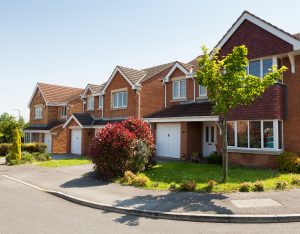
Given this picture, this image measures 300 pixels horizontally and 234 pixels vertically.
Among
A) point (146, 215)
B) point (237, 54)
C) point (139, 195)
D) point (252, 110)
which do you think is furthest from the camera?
point (252, 110)

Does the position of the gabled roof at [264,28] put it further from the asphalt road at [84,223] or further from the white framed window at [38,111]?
the white framed window at [38,111]

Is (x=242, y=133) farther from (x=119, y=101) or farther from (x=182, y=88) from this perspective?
(x=119, y=101)

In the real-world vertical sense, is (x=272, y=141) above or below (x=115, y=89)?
below

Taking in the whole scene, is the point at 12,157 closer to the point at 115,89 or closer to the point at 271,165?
the point at 115,89

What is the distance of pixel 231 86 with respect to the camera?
10234 millimetres

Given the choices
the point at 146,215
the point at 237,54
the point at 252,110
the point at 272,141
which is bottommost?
the point at 146,215

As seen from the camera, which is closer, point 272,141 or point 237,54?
point 237,54

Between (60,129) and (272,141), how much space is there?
76.0 ft

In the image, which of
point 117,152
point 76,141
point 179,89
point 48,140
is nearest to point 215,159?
point 117,152

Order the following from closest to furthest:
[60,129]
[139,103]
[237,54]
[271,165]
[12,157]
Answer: [237,54] < [271,165] < [12,157] < [139,103] < [60,129]

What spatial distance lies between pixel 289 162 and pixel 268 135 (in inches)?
73.7

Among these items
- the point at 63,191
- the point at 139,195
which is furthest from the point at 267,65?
the point at 63,191

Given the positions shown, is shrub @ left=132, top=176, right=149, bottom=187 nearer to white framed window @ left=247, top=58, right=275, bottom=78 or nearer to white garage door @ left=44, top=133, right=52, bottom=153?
white framed window @ left=247, top=58, right=275, bottom=78

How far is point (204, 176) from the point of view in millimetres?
12117
